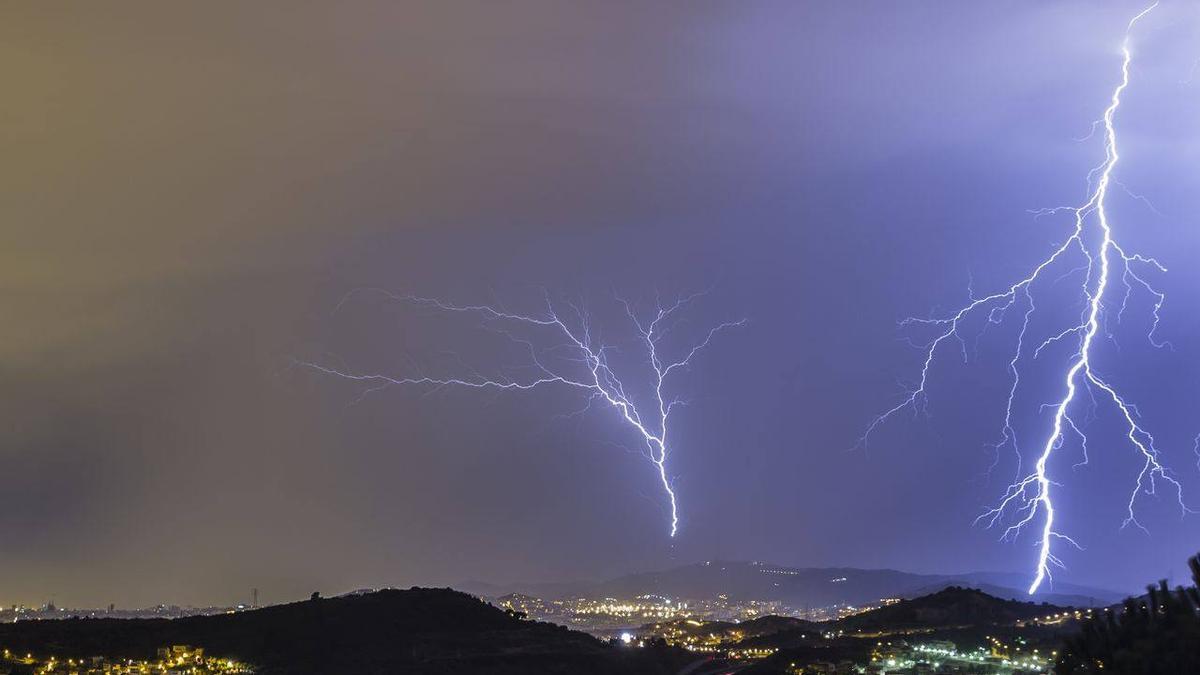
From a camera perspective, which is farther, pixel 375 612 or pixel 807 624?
pixel 807 624

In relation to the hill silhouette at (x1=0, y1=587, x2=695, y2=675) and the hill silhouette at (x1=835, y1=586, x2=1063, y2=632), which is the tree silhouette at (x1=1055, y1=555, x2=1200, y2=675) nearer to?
the hill silhouette at (x1=0, y1=587, x2=695, y2=675)

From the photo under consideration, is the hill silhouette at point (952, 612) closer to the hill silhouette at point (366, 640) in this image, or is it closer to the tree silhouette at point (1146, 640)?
the hill silhouette at point (366, 640)

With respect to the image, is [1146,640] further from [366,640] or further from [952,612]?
[952,612]

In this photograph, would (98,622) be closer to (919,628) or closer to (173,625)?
(173,625)

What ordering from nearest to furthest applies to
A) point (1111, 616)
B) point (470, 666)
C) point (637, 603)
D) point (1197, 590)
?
point (1197, 590), point (1111, 616), point (470, 666), point (637, 603)

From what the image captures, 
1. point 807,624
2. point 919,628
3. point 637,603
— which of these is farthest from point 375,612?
point 637,603

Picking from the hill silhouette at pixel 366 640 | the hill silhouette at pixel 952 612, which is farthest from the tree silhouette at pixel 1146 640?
the hill silhouette at pixel 952 612
